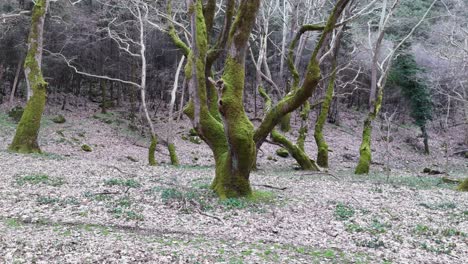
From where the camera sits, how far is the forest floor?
5996 mm

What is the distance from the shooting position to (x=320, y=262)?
5961 millimetres

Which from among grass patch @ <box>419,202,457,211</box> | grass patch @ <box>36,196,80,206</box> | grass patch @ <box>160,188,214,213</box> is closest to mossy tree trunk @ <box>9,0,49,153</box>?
grass patch @ <box>36,196,80,206</box>

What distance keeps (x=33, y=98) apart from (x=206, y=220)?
37.2ft

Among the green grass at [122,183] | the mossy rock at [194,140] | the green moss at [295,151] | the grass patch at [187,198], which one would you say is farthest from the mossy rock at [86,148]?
the grass patch at [187,198]

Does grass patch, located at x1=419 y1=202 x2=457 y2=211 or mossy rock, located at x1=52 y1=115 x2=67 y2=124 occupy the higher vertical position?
mossy rock, located at x1=52 y1=115 x2=67 y2=124

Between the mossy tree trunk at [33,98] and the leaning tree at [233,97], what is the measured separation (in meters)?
8.50

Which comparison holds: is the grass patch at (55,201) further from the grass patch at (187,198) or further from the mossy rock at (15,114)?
the mossy rock at (15,114)

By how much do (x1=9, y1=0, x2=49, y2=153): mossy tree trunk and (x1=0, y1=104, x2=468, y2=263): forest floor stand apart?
4.13 feet

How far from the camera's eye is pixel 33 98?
15812 millimetres

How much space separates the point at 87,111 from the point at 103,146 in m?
8.22

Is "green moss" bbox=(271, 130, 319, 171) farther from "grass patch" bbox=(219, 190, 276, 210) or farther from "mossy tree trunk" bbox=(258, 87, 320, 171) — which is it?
"grass patch" bbox=(219, 190, 276, 210)

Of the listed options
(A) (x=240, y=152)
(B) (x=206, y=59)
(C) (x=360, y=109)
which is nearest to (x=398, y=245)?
(A) (x=240, y=152)

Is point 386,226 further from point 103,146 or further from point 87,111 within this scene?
point 87,111

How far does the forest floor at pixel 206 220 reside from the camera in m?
6.00
